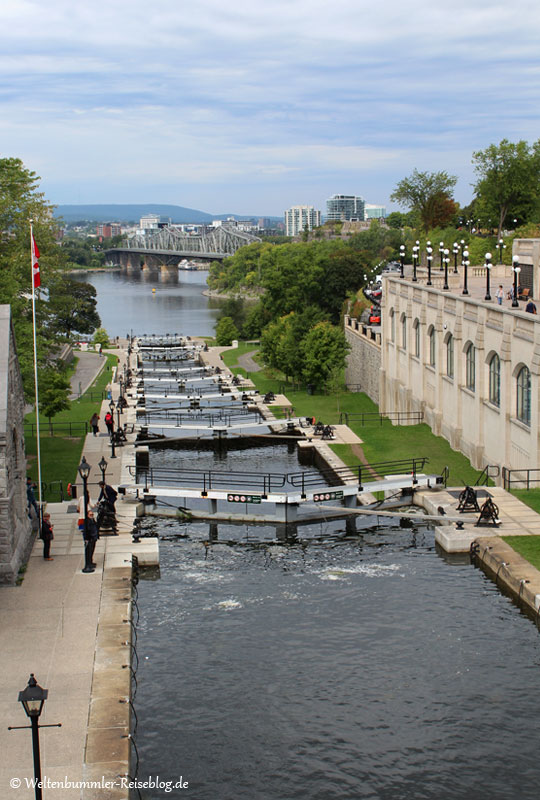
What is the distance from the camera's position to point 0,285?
136 ft

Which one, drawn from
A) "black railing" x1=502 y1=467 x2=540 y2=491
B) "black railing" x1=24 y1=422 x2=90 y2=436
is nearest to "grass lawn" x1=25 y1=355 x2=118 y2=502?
A: "black railing" x1=24 y1=422 x2=90 y2=436

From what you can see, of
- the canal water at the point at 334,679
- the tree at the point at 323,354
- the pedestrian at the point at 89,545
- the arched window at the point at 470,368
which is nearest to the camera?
the canal water at the point at 334,679

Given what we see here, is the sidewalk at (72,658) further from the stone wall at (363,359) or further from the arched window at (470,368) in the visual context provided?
the stone wall at (363,359)

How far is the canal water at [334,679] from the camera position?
1842 cm

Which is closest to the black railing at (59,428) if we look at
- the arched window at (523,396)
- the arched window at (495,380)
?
the arched window at (495,380)

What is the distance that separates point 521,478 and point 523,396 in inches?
124

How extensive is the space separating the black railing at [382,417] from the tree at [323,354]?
5987 millimetres

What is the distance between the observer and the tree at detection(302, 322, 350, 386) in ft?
219

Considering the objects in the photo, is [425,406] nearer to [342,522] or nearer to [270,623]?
[342,522]

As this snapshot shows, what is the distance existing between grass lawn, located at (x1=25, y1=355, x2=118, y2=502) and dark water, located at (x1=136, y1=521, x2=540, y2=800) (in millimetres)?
10144

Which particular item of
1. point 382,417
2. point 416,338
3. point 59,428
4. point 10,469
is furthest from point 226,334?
point 10,469

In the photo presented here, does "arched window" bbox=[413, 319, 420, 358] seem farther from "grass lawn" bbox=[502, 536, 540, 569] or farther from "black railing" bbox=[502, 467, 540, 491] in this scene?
"grass lawn" bbox=[502, 536, 540, 569]

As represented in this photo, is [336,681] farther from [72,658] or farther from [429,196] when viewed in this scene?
[429,196]

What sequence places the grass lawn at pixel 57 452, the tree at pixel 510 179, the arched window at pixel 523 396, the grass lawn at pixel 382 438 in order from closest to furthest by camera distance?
the arched window at pixel 523 396
the grass lawn at pixel 57 452
the grass lawn at pixel 382 438
the tree at pixel 510 179
